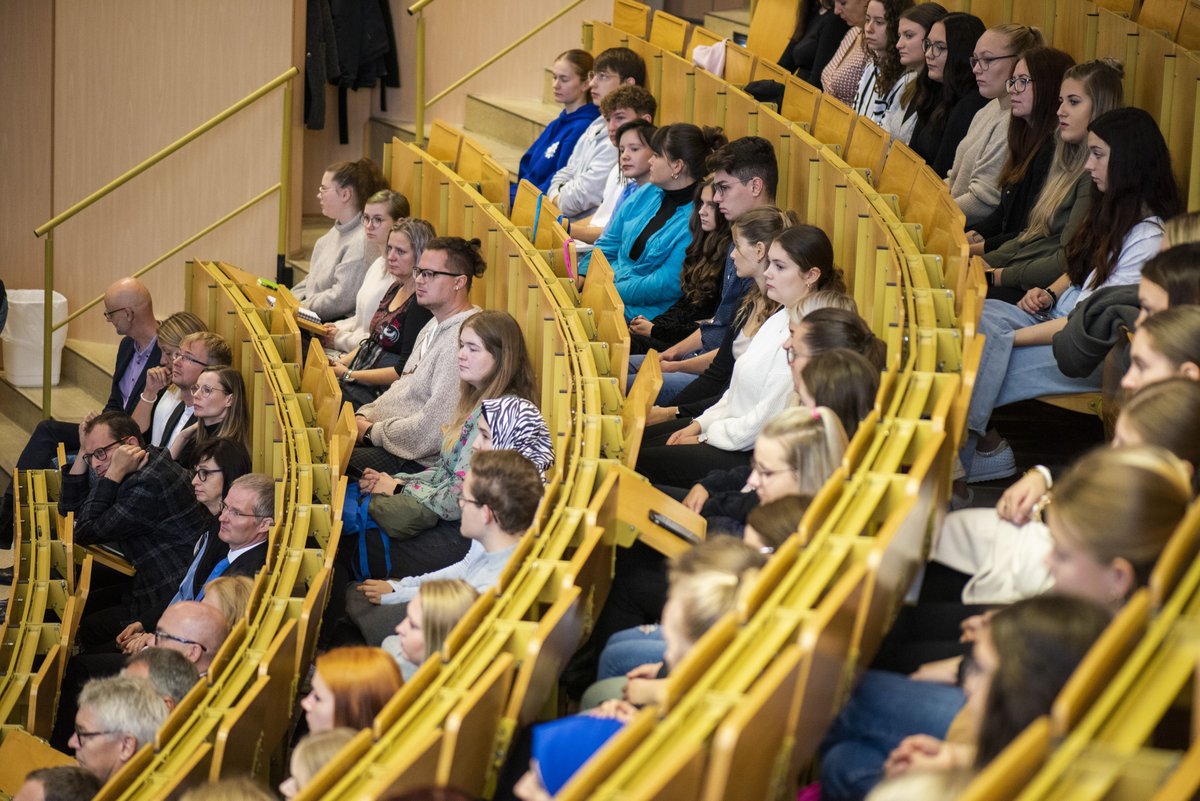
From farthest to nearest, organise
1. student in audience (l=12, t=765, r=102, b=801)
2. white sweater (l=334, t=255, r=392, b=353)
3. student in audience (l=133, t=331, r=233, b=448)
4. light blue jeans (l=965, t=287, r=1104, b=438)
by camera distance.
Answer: white sweater (l=334, t=255, r=392, b=353) < student in audience (l=133, t=331, r=233, b=448) < light blue jeans (l=965, t=287, r=1104, b=438) < student in audience (l=12, t=765, r=102, b=801)

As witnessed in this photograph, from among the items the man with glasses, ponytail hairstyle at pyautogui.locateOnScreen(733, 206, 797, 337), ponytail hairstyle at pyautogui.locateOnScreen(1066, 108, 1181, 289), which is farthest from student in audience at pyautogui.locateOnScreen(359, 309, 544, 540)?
ponytail hairstyle at pyautogui.locateOnScreen(1066, 108, 1181, 289)

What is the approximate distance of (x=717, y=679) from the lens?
109cm

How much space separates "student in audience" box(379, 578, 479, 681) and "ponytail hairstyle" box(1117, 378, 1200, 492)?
64cm

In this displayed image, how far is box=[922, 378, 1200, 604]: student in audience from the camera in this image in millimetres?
1245

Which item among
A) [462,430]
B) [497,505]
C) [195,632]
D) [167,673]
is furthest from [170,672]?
[462,430]

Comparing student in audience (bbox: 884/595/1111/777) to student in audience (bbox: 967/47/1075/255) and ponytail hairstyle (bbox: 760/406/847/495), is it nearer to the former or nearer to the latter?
ponytail hairstyle (bbox: 760/406/847/495)

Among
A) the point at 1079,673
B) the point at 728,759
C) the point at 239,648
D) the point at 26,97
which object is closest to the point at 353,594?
the point at 239,648

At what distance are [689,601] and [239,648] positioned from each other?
0.68m

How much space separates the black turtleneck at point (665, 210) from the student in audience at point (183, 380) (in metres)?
0.77

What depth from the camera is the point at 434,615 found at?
1479 mm

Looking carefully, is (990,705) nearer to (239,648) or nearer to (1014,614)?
(1014,614)

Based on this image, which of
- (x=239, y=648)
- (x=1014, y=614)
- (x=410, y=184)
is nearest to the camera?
(x=1014, y=614)

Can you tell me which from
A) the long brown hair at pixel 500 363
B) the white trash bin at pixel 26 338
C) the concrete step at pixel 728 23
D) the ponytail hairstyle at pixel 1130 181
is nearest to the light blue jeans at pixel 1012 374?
the ponytail hairstyle at pixel 1130 181

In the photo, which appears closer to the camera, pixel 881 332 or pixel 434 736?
pixel 434 736
